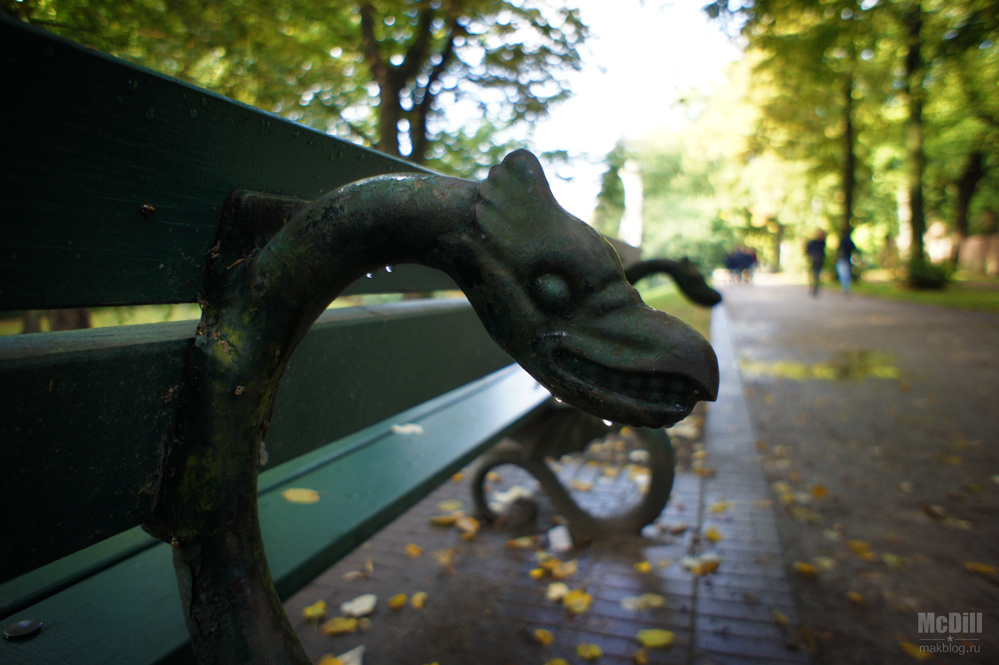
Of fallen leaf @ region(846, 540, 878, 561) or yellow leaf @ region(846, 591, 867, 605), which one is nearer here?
yellow leaf @ region(846, 591, 867, 605)

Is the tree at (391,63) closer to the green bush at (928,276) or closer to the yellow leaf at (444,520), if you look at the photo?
the yellow leaf at (444,520)

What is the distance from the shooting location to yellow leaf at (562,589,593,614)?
8.12 ft

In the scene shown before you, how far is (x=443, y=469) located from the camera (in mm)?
2025

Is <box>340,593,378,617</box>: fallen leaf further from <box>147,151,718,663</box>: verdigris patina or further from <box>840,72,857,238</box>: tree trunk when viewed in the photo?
<box>840,72,857,238</box>: tree trunk

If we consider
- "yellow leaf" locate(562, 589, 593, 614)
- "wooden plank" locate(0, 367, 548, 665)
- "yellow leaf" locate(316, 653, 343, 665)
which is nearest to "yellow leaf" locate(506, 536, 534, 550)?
"yellow leaf" locate(562, 589, 593, 614)

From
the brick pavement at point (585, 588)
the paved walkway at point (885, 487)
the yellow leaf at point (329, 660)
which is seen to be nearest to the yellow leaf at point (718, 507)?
the brick pavement at point (585, 588)

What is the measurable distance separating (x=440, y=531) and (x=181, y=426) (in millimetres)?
2492

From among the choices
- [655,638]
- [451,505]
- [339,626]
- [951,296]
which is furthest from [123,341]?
[951,296]

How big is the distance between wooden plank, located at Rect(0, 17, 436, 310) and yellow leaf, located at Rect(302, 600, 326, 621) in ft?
5.95

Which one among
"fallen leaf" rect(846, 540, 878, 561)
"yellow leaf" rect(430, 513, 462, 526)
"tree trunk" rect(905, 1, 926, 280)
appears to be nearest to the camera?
"fallen leaf" rect(846, 540, 878, 561)

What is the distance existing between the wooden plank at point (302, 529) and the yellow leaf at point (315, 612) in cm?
67

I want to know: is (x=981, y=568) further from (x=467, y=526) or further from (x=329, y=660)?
(x=329, y=660)

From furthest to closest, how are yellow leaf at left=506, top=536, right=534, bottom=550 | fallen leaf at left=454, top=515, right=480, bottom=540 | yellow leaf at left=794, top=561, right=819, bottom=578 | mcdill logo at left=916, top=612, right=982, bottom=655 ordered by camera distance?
fallen leaf at left=454, top=515, right=480, bottom=540
yellow leaf at left=506, top=536, right=534, bottom=550
yellow leaf at left=794, top=561, right=819, bottom=578
mcdill logo at left=916, top=612, right=982, bottom=655

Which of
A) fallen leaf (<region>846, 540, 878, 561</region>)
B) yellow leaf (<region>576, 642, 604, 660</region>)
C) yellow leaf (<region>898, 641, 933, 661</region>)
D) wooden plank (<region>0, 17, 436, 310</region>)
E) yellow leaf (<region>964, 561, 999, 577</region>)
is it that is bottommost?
yellow leaf (<region>964, 561, 999, 577</region>)
